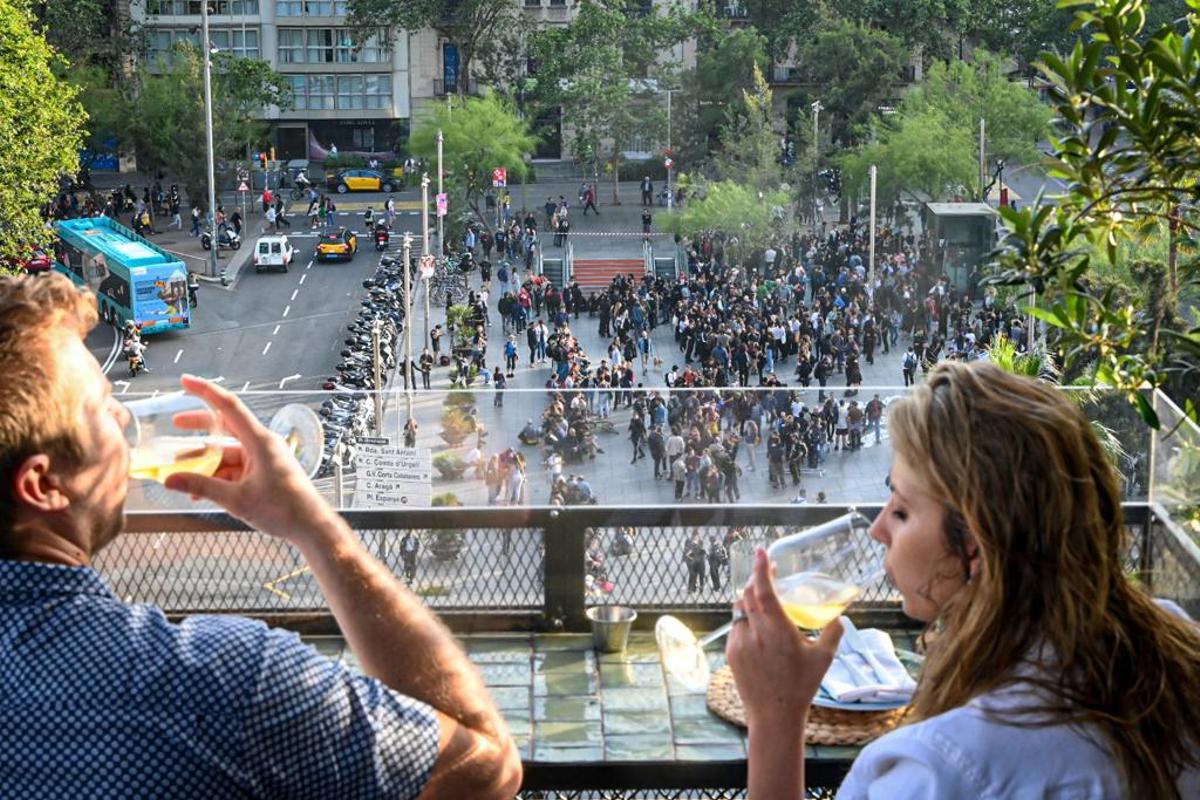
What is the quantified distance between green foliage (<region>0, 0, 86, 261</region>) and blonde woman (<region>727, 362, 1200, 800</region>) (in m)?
35.5

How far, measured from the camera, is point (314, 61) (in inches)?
2472

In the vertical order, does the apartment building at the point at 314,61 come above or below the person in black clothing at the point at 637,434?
above

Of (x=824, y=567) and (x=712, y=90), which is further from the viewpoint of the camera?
(x=712, y=90)

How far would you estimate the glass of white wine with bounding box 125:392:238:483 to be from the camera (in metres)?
2.57

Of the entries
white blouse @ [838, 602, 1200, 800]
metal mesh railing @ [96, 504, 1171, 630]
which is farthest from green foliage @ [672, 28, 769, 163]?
white blouse @ [838, 602, 1200, 800]

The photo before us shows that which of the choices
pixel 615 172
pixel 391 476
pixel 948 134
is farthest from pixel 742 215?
pixel 391 476

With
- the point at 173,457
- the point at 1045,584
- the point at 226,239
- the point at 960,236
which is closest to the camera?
the point at 1045,584

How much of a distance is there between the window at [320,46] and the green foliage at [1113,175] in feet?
197

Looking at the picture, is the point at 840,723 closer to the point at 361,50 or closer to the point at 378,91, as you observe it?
the point at 361,50

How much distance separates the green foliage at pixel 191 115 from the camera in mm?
52625

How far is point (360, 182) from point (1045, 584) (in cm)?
5714

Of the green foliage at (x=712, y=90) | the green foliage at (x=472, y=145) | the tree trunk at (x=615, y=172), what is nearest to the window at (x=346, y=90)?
the green foliage at (x=472, y=145)

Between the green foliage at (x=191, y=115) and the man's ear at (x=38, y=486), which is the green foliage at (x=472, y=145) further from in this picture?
the man's ear at (x=38, y=486)

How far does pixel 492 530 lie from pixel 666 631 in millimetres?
2702
